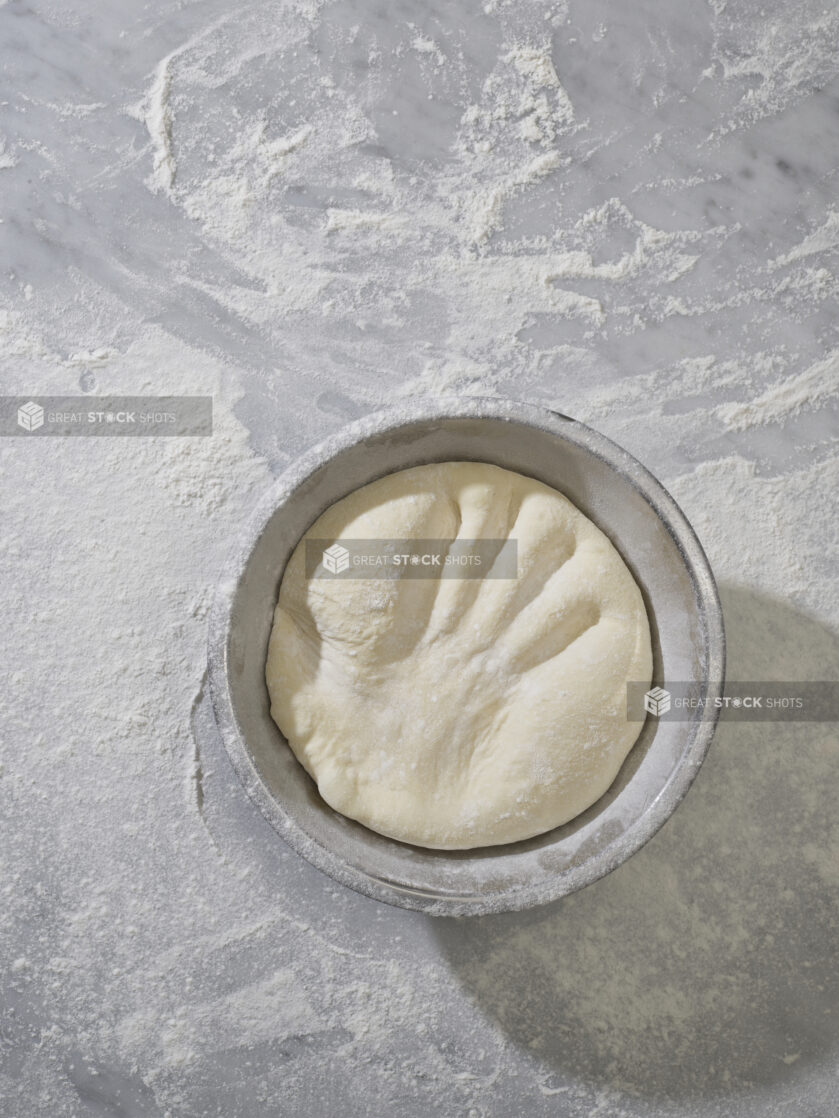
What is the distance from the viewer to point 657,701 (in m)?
1.15

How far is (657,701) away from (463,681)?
0.26 m

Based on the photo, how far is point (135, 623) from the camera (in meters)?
1.30

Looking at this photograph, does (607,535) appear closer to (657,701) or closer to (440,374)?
(657,701)

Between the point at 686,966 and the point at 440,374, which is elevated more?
the point at 440,374

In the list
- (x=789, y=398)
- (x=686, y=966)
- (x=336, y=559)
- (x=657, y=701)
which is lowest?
(x=686, y=966)

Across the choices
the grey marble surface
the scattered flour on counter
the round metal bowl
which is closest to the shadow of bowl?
the grey marble surface

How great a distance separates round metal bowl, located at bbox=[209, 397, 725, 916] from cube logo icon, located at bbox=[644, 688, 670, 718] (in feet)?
0.05

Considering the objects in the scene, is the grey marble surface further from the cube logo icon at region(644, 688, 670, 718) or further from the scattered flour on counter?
the cube logo icon at region(644, 688, 670, 718)

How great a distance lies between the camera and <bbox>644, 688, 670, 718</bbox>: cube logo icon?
1.14 metres

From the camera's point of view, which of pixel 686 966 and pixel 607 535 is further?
pixel 686 966

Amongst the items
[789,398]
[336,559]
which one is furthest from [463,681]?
[789,398]

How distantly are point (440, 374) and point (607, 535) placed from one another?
1.20ft

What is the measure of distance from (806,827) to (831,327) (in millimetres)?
785

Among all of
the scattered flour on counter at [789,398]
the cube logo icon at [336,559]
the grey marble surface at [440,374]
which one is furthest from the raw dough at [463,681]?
the scattered flour on counter at [789,398]
